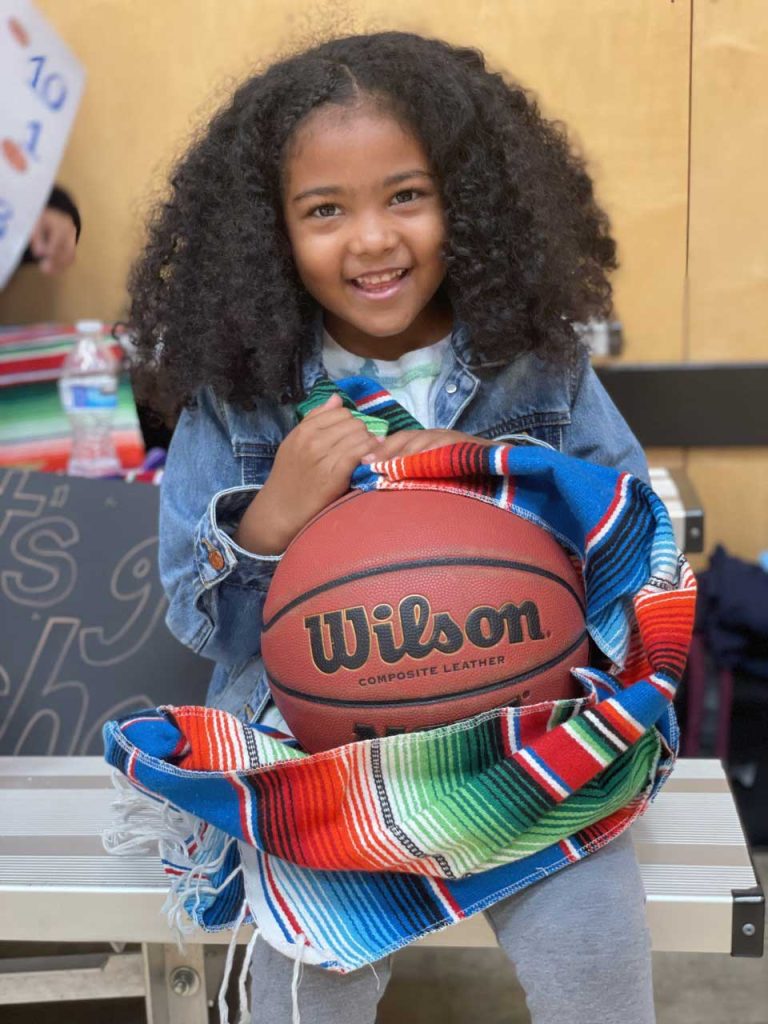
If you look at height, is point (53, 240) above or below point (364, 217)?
below

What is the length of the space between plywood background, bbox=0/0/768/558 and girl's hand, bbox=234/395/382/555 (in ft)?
4.84

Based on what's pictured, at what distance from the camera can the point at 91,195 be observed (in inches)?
116

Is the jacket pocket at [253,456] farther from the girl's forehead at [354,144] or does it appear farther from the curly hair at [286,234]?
the girl's forehead at [354,144]

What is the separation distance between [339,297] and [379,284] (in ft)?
0.19

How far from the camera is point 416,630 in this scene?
4.23 feet

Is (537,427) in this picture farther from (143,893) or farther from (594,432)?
(143,893)

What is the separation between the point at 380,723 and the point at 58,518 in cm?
132

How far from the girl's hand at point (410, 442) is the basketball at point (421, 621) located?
0.31 ft

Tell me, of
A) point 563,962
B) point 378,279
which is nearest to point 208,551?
point 378,279

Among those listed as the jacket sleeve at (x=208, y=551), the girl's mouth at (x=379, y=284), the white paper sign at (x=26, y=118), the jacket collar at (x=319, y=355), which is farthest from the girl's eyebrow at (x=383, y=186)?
the white paper sign at (x=26, y=118)

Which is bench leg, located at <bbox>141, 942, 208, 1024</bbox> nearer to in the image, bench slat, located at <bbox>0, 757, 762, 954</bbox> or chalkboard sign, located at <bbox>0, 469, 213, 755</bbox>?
bench slat, located at <bbox>0, 757, 762, 954</bbox>

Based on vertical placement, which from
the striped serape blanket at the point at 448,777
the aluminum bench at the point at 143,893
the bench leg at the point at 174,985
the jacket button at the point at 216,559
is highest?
the jacket button at the point at 216,559

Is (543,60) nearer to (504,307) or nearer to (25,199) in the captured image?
(25,199)

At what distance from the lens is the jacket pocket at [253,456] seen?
168cm
